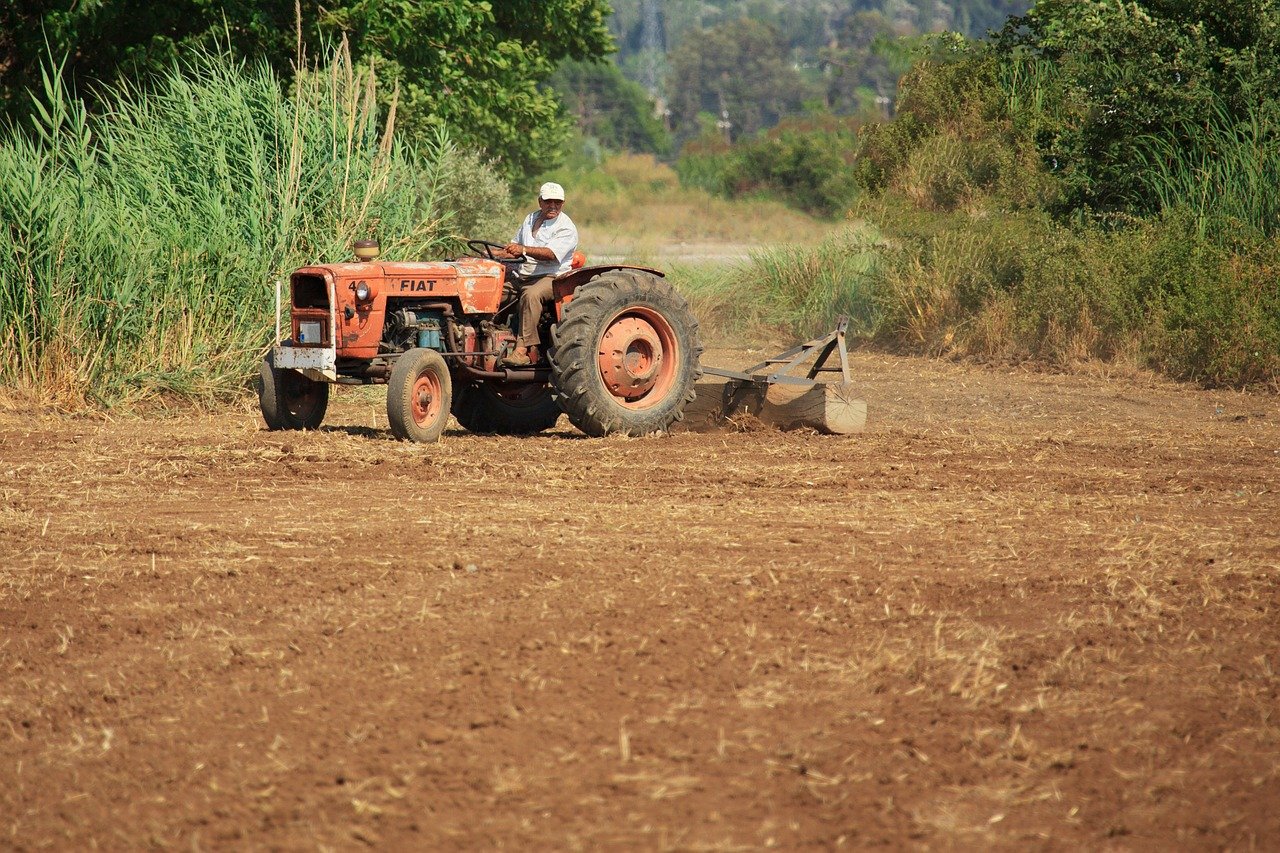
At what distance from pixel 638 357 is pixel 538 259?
36.3 inches

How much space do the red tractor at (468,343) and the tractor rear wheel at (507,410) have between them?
11 centimetres

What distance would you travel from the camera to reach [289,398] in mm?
9703

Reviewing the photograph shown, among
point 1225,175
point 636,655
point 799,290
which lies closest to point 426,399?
point 636,655

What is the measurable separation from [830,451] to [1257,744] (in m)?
5.14

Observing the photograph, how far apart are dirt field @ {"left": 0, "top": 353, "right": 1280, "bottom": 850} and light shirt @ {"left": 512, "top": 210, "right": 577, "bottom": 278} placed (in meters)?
1.86

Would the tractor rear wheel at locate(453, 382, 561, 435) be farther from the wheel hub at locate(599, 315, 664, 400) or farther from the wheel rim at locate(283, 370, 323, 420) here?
the wheel rim at locate(283, 370, 323, 420)

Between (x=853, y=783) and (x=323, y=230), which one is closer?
(x=853, y=783)

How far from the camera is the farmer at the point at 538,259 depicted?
9555 millimetres

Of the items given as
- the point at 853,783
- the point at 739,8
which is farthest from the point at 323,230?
the point at 739,8

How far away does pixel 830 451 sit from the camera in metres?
9.12

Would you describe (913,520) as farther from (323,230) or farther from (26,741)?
(323,230)

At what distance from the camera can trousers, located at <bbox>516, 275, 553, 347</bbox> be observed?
9.58 metres

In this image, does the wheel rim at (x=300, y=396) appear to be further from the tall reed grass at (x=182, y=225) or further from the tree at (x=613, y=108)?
the tree at (x=613, y=108)

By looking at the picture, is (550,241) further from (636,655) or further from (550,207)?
(636,655)
